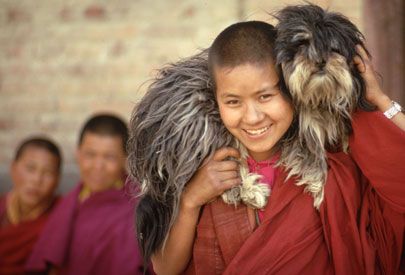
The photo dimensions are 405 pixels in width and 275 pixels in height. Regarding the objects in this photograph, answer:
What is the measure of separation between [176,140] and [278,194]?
0.39 meters

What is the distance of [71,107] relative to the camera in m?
5.07

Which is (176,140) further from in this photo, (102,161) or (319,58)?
(102,161)

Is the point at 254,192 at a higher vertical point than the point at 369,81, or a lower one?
lower

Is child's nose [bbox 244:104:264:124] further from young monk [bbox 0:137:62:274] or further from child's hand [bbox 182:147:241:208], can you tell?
young monk [bbox 0:137:62:274]

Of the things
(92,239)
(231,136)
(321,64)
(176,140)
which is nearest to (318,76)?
(321,64)

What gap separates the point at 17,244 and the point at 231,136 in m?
2.35

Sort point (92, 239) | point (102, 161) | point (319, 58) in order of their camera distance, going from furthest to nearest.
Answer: point (102, 161) → point (92, 239) → point (319, 58)

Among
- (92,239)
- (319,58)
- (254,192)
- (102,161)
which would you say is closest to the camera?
(319,58)

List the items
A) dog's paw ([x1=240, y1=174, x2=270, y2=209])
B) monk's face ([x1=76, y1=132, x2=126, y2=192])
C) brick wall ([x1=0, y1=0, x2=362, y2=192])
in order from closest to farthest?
1. dog's paw ([x1=240, y1=174, x2=270, y2=209])
2. monk's face ([x1=76, y1=132, x2=126, y2=192])
3. brick wall ([x1=0, y1=0, x2=362, y2=192])

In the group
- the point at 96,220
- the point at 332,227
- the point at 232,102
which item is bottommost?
the point at 96,220

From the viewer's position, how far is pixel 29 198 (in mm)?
4285

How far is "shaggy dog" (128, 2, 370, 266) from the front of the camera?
6.58ft

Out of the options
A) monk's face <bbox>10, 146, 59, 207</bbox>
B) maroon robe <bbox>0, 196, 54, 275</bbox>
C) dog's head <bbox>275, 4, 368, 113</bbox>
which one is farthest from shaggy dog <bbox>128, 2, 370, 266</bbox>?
monk's face <bbox>10, 146, 59, 207</bbox>

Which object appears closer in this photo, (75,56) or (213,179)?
(213,179)
